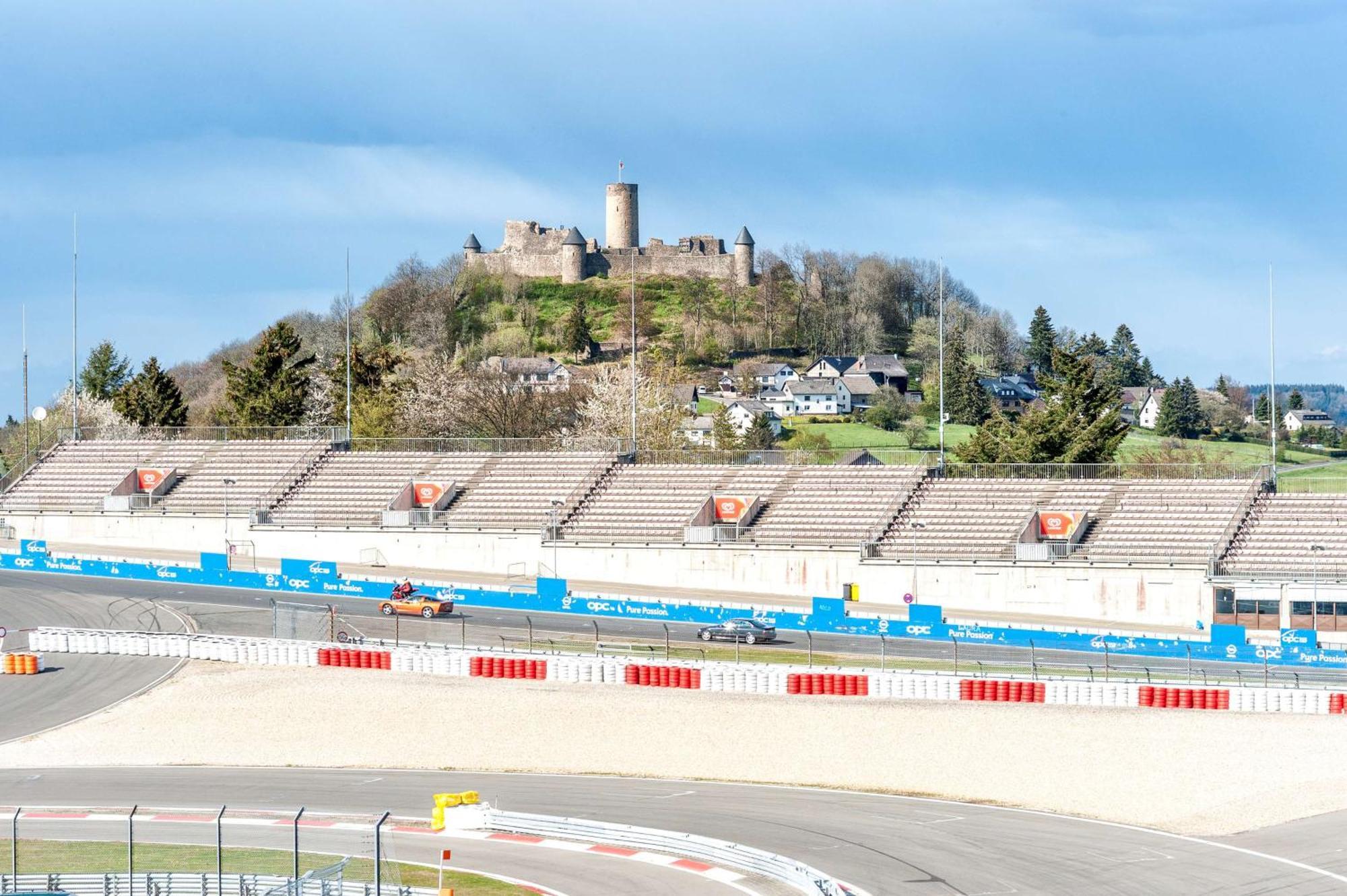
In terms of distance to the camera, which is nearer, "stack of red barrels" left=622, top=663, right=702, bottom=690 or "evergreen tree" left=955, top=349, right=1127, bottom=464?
"stack of red barrels" left=622, top=663, right=702, bottom=690

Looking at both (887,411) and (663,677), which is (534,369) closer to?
(887,411)

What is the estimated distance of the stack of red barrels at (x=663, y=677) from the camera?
54094mm

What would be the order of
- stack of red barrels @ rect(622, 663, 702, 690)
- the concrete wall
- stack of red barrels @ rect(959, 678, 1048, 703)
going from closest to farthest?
1. stack of red barrels @ rect(959, 678, 1048, 703)
2. stack of red barrels @ rect(622, 663, 702, 690)
3. the concrete wall

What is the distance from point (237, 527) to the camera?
3418 inches

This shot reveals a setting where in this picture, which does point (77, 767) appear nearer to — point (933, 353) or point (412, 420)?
point (412, 420)

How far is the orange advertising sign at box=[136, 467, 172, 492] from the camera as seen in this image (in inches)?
3607

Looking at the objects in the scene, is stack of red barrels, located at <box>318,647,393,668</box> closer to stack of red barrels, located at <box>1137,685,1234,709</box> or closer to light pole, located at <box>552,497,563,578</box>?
light pole, located at <box>552,497,563,578</box>

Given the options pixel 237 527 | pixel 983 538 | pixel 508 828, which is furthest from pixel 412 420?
pixel 508 828

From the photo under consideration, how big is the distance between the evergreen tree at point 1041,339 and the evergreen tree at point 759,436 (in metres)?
56.8

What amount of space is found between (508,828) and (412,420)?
303ft

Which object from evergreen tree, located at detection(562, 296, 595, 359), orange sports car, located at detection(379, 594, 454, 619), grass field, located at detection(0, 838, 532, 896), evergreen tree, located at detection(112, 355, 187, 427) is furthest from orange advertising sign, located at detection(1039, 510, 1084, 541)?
evergreen tree, located at detection(562, 296, 595, 359)

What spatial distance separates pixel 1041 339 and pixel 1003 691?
475ft

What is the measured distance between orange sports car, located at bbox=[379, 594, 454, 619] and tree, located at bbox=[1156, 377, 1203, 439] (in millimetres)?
119355

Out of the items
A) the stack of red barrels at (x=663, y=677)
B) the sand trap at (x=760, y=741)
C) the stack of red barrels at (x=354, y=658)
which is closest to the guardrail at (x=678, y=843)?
the sand trap at (x=760, y=741)
